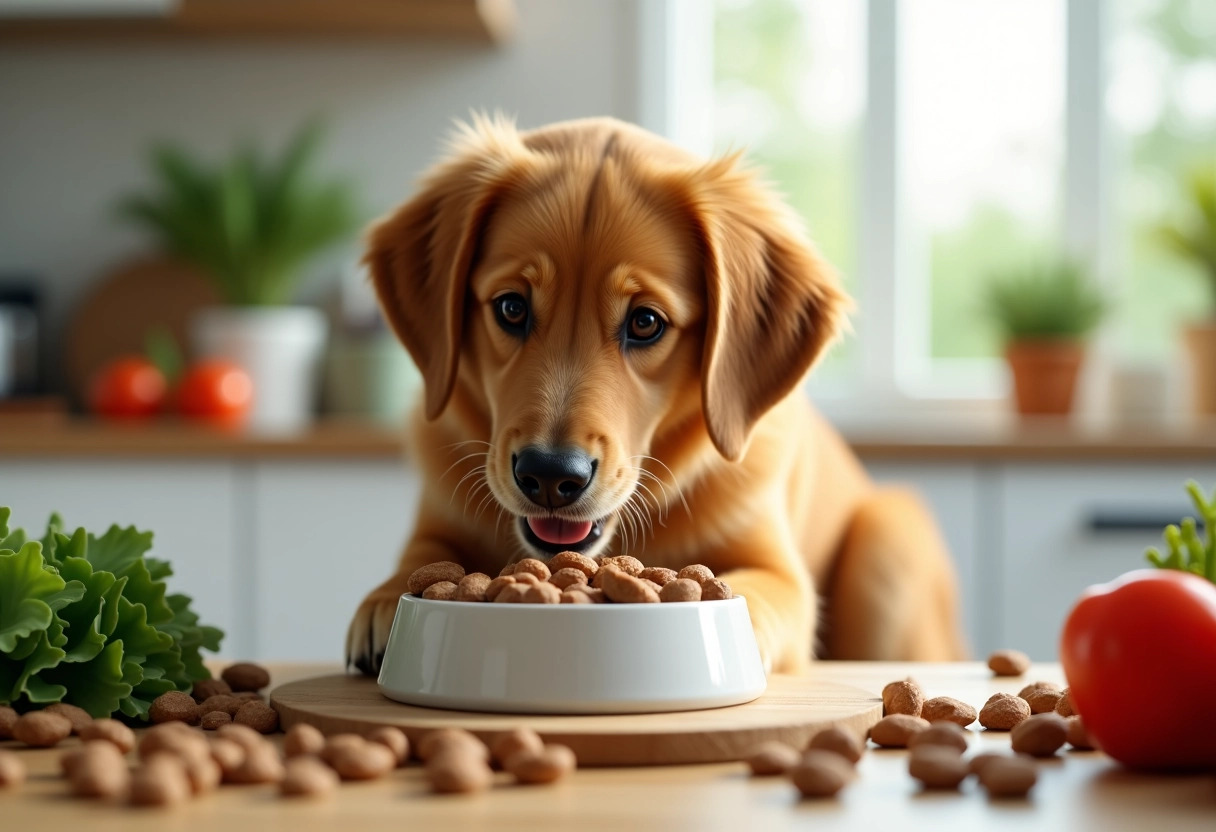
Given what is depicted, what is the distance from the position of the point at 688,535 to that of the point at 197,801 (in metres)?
0.88

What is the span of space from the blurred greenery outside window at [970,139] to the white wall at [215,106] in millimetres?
556

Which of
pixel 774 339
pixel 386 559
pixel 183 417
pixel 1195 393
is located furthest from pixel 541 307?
pixel 1195 393

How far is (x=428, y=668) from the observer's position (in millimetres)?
974

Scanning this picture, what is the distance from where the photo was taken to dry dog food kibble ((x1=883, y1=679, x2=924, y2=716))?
1070mm

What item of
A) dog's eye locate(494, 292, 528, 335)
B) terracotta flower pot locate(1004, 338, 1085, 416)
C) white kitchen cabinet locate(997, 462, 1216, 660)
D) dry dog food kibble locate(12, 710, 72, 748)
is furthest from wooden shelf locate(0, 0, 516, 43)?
dry dog food kibble locate(12, 710, 72, 748)

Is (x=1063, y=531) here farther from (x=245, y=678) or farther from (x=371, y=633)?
(x=245, y=678)

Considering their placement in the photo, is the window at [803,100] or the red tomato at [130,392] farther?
the window at [803,100]

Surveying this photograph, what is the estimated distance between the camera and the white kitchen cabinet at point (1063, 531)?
3.05 metres

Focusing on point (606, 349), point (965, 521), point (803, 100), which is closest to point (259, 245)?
point (803, 100)

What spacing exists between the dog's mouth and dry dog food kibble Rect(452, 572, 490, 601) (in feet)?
1.31

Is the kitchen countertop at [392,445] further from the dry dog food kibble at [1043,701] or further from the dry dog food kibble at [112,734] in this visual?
the dry dog food kibble at [112,734]

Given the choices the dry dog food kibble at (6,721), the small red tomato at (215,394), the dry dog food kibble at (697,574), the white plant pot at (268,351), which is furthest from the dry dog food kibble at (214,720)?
the white plant pot at (268,351)

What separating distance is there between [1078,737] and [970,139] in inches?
132

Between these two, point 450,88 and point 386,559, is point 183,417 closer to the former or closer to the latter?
point 386,559
